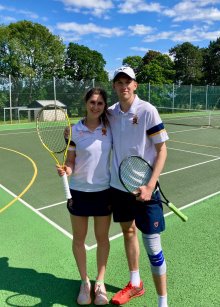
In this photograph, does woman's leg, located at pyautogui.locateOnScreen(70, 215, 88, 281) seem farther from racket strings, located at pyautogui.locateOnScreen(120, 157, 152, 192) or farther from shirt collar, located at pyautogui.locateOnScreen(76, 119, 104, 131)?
shirt collar, located at pyautogui.locateOnScreen(76, 119, 104, 131)

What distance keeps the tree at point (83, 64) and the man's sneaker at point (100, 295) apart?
52826 mm

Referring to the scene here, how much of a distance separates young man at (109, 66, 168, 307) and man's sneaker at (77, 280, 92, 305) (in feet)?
2.43

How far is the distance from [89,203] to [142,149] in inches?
28.7

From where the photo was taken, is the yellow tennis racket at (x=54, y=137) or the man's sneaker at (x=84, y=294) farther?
the man's sneaker at (x=84, y=294)

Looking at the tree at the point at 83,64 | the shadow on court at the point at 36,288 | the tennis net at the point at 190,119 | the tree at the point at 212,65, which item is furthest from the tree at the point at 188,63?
the shadow on court at the point at 36,288

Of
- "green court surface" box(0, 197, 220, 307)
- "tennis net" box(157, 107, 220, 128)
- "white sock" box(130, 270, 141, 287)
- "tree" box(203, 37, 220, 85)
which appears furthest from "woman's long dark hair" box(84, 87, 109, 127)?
"tree" box(203, 37, 220, 85)

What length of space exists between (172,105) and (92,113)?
32.4 m

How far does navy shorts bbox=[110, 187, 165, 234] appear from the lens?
2953 mm

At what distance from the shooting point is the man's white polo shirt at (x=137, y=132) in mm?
2932

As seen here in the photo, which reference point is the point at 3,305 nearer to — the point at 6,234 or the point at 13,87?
→ the point at 6,234

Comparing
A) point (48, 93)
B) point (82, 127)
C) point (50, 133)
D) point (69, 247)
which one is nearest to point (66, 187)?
point (82, 127)

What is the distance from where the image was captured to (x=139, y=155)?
9.80ft

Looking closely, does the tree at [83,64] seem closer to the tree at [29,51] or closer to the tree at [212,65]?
the tree at [29,51]


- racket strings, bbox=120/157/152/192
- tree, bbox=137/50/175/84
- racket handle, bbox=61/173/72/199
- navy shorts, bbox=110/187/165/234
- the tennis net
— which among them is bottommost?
the tennis net
